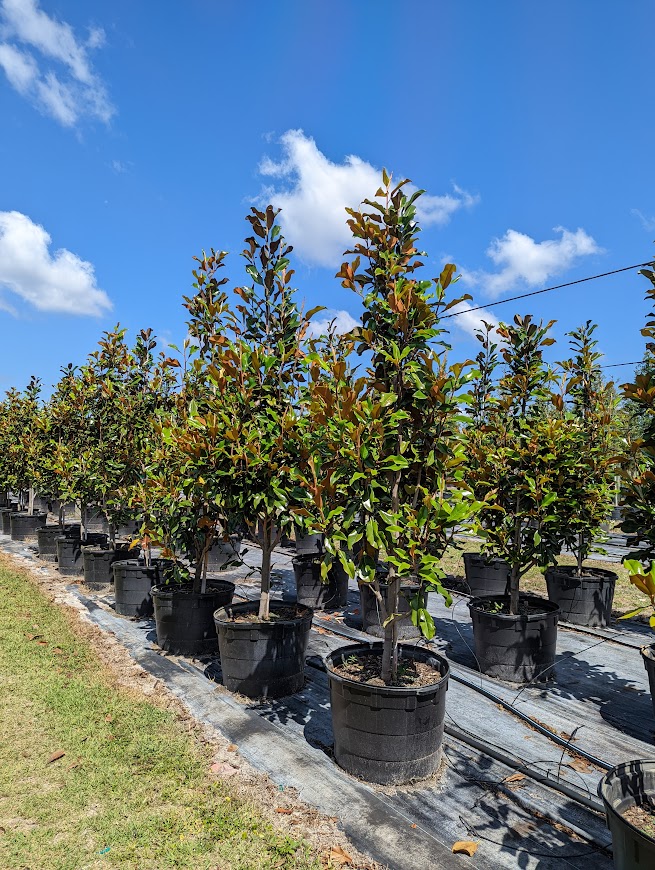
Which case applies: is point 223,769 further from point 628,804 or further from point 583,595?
point 583,595

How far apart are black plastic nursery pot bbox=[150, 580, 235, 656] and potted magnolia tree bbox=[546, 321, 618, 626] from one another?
3.62 meters

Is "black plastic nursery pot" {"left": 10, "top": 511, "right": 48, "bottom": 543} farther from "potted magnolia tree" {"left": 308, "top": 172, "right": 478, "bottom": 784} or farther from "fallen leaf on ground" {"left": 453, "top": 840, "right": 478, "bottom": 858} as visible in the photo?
"fallen leaf on ground" {"left": 453, "top": 840, "right": 478, "bottom": 858}

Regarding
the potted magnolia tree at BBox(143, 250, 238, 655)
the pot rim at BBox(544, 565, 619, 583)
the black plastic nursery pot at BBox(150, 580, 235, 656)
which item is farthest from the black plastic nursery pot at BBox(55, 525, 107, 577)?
the pot rim at BBox(544, 565, 619, 583)

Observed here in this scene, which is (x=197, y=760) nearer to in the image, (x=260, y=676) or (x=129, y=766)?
(x=129, y=766)

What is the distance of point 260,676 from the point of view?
4422 millimetres

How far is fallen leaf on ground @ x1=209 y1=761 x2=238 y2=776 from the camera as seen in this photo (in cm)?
330

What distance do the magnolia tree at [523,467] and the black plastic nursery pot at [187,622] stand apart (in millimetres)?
2854

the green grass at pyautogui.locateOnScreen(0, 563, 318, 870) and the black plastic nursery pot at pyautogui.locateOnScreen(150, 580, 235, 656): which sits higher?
the black plastic nursery pot at pyautogui.locateOnScreen(150, 580, 235, 656)

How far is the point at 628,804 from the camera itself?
2.33 m

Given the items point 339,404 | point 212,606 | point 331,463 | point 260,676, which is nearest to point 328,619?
point 212,606

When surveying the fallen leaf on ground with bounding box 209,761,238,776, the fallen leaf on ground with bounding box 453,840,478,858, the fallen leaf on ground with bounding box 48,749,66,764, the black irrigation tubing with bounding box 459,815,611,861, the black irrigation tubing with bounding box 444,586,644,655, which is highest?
the black irrigation tubing with bounding box 444,586,644,655

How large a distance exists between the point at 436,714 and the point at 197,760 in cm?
154

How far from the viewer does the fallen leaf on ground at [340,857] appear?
8.30ft

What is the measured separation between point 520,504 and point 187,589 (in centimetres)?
366
